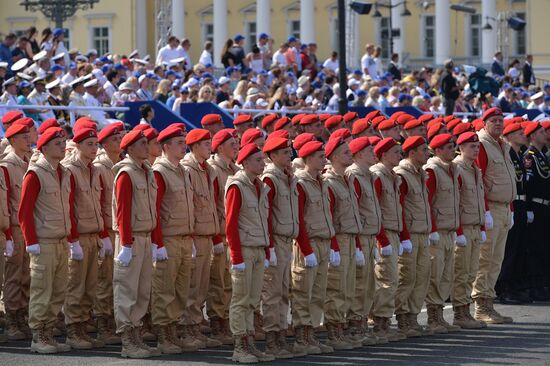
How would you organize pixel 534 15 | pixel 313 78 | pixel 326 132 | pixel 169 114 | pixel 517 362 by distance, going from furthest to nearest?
pixel 534 15, pixel 313 78, pixel 169 114, pixel 326 132, pixel 517 362

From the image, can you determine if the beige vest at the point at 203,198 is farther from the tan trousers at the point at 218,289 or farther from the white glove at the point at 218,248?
the tan trousers at the point at 218,289

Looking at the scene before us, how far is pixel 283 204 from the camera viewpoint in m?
13.5

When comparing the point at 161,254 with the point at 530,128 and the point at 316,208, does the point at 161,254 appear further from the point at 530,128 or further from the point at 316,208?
the point at 530,128

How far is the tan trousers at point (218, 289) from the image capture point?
46.9ft

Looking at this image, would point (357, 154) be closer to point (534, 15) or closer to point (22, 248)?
point (22, 248)

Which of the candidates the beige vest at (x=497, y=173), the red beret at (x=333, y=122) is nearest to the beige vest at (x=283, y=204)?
the beige vest at (x=497, y=173)

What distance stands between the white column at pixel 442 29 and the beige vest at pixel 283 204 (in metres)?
50.3

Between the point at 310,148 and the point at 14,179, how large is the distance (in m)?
2.83

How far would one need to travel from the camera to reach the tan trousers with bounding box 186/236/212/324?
1386cm

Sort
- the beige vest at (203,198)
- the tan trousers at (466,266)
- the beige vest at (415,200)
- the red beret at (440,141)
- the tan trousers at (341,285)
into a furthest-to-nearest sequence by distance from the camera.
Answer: the tan trousers at (466,266) → the red beret at (440,141) → the beige vest at (415,200) → the beige vest at (203,198) → the tan trousers at (341,285)

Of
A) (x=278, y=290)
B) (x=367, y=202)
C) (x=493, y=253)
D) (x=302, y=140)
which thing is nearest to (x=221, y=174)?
(x=302, y=140)

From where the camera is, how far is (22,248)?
47.7ft

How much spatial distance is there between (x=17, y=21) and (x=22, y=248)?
5725 cm

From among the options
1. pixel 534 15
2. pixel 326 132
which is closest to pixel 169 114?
pixel 326 132
